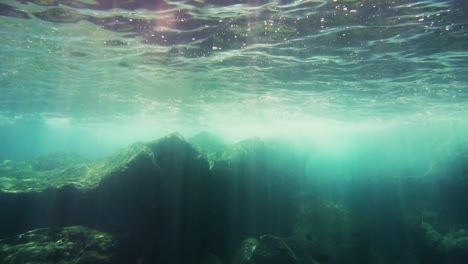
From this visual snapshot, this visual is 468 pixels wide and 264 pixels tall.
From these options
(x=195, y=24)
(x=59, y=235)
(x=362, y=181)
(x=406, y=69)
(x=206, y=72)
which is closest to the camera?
(x=59, y=235)

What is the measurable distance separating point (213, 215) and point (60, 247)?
762cm

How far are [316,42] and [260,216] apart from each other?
36.2ft

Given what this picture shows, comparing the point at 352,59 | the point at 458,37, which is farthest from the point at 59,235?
the point at 458,37

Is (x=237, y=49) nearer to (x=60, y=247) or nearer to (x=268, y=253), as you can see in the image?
(x=268, y=253)

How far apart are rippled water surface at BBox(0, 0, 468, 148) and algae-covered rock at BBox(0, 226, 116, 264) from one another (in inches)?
333

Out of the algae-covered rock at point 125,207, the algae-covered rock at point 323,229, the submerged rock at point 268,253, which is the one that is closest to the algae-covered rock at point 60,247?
the algae-covered rock at point 125,207

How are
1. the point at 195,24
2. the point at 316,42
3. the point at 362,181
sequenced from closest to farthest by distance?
the point at 195,24 → the point at 316,42 → the point at 362,181

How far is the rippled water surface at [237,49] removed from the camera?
10.5m

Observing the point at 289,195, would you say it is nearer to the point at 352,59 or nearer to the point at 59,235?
the point at 352,59

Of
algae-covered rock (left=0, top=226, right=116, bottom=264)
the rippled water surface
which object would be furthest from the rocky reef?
the rippled water surface

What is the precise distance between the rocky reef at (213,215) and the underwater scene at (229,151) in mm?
73

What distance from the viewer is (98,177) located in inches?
551

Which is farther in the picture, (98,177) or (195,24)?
(98,177)

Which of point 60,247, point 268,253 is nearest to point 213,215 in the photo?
point 268,253
